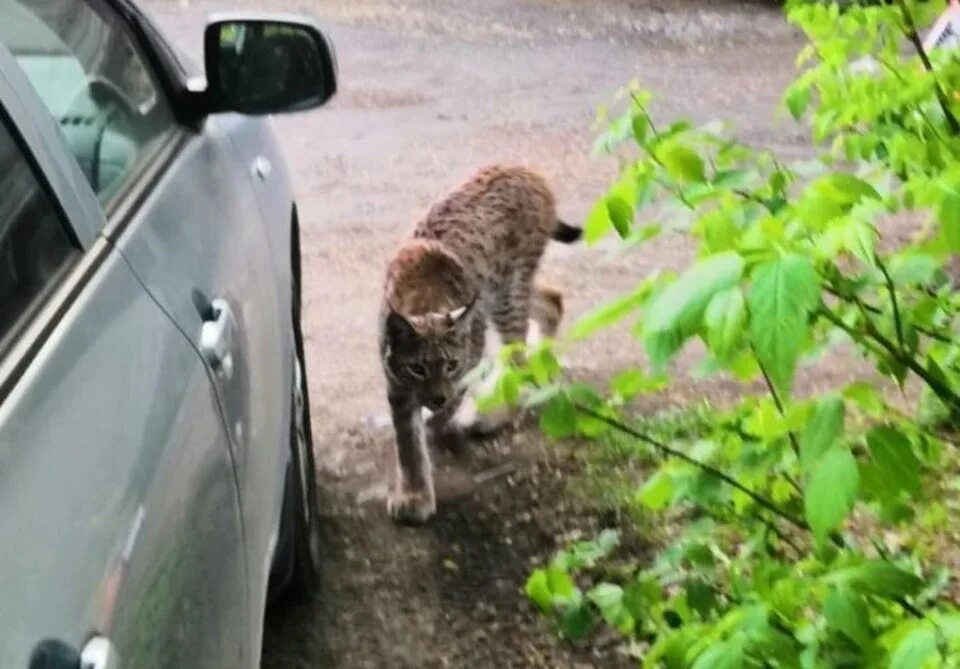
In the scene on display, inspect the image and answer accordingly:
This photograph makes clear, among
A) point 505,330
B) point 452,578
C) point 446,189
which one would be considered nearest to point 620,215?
point 452,578

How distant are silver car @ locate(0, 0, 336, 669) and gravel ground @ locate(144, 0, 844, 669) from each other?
2.40 feet

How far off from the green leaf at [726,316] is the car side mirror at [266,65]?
157 cm

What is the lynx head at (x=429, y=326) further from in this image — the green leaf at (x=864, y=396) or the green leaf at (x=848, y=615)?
the green leaf at (x=848, y=615)

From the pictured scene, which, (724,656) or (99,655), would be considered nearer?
(99,655)

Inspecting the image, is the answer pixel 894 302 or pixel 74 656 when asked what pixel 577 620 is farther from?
pixel 74 656

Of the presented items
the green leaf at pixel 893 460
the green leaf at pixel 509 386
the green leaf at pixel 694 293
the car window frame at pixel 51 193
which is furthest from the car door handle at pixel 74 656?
the green leaf at pixel 893 460

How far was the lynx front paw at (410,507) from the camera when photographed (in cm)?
453

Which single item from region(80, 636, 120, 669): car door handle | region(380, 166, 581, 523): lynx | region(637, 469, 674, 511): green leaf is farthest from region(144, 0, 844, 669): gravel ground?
region(80, 636, 120, 669): car door handle

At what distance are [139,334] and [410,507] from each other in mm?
2581

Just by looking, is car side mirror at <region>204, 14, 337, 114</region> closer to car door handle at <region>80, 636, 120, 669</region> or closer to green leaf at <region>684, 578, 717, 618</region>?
green leaf at <region>684, 578, 717, 618</region>

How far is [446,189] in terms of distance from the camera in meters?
7.53

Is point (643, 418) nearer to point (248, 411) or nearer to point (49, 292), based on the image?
point (248, 411)

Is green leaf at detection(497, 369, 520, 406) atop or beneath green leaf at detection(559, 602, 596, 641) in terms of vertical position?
atop

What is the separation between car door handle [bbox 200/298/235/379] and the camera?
2.35 metres
